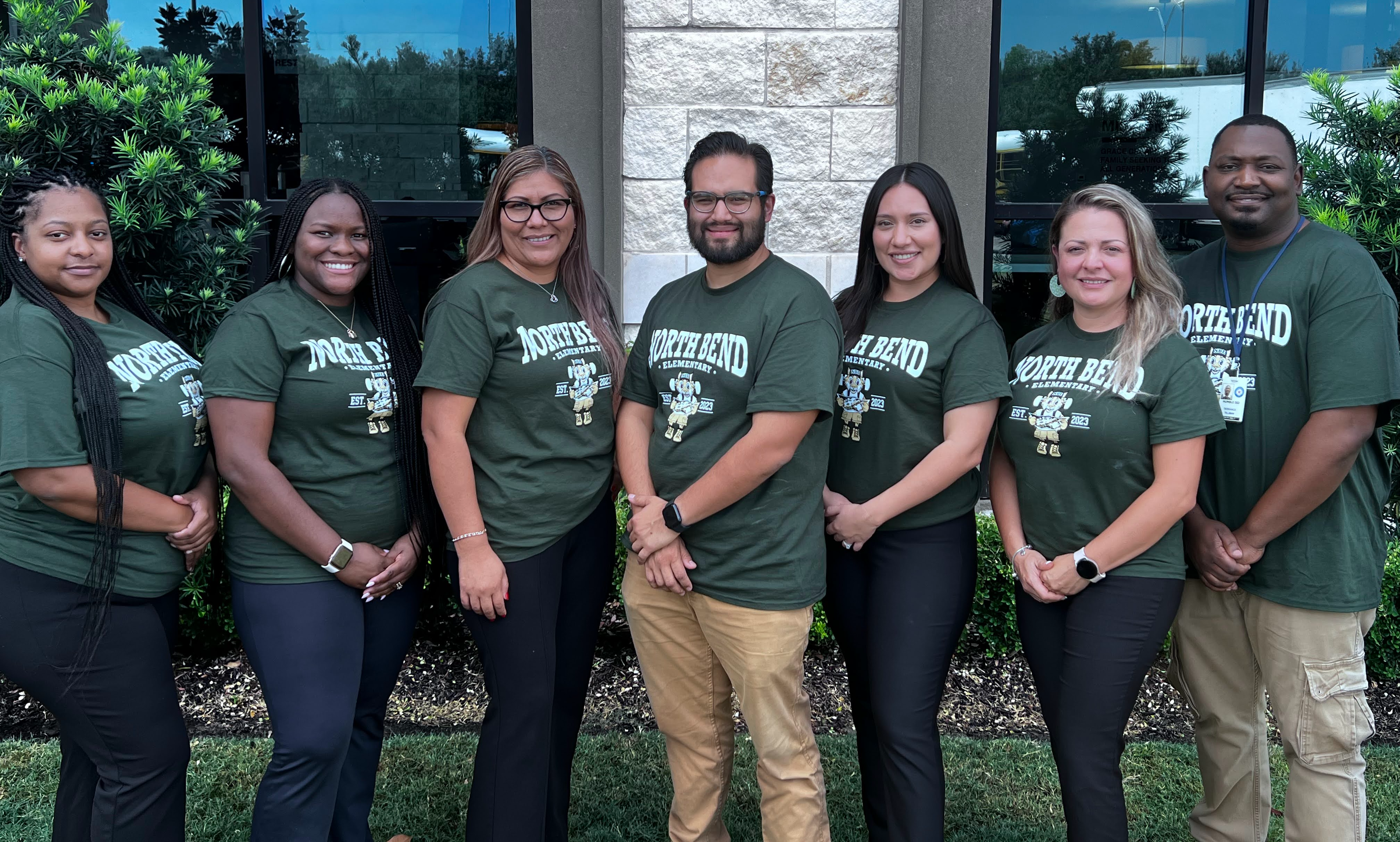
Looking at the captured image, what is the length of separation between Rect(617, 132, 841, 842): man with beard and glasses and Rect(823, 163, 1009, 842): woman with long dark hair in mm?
163

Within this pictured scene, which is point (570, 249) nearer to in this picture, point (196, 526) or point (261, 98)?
point (196, 526)

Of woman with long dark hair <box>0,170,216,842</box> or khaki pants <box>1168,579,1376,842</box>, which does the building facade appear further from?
woman with long dark hair <box>0,170,216,842</box>

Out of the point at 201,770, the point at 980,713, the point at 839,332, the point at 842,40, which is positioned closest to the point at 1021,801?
the point at 980,713

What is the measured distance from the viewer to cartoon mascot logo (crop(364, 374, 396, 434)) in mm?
2719

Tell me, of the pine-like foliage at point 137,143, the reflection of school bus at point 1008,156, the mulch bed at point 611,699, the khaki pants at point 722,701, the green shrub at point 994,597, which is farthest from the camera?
the reflection of school bus at point 1008,156

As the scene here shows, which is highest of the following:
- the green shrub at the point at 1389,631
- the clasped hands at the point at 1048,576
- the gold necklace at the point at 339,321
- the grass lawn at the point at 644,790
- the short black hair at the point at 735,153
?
the short black hair at the point at 735,153

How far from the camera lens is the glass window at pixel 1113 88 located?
5.69 m

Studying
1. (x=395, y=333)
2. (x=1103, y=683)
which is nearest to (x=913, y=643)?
(x=1103, y=683)

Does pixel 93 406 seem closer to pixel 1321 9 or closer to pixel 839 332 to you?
pixel 839 332

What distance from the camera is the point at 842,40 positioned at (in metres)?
5.05

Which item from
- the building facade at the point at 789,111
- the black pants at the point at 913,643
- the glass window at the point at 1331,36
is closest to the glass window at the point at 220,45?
the building facade at the point at 789,111

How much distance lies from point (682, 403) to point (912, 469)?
2.14 feet

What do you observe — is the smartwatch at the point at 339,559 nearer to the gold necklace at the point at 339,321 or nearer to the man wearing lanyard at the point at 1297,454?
the gold necklace at the point at 339,321

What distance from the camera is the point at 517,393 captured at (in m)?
2.74
